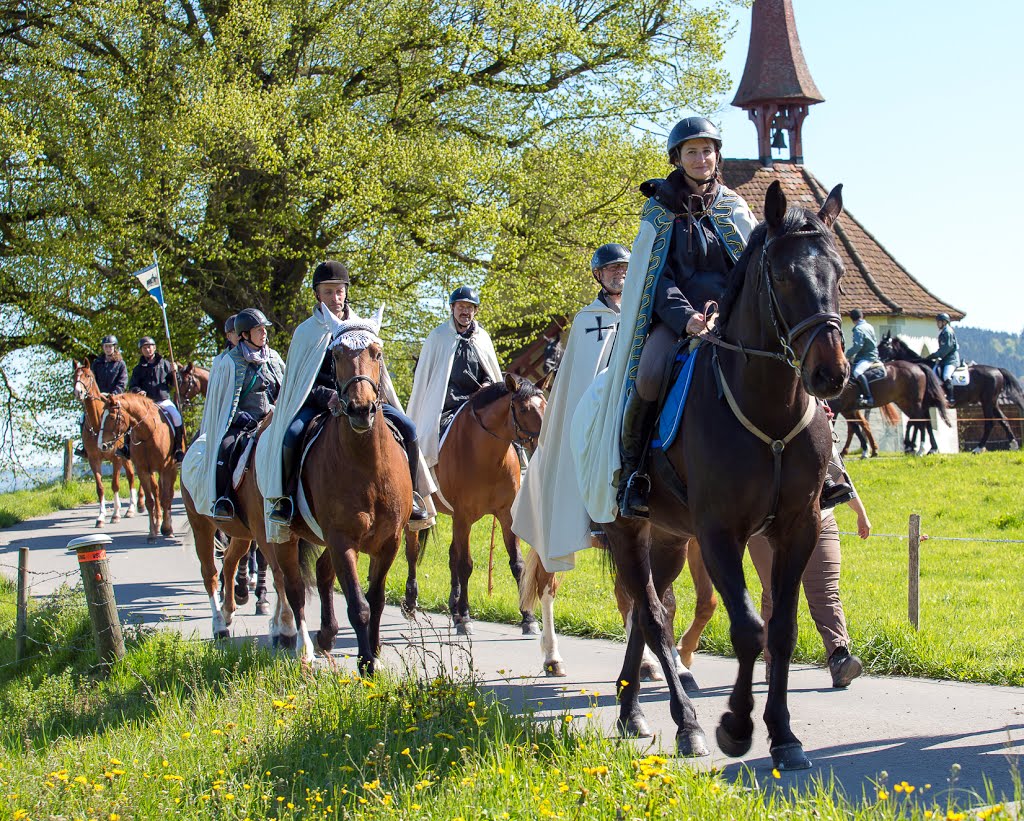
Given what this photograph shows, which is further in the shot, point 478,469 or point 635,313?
point 478,469

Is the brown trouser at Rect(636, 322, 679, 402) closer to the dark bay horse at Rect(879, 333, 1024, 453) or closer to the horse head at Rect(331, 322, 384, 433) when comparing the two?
the horse head at Rect(331, 322, 384, 433)

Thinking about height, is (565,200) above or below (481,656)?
above

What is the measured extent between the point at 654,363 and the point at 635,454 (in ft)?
1.69

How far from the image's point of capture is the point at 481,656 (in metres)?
9.88

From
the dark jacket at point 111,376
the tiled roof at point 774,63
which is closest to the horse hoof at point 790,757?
the dark jacket at point 111,376

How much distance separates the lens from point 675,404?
6543 millimetres

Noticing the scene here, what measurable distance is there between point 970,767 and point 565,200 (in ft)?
69.6

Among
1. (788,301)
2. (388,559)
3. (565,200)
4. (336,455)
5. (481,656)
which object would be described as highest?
(565,200)

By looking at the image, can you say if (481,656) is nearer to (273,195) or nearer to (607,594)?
(607,594)

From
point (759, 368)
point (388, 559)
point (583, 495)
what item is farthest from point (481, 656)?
point (759, 368)

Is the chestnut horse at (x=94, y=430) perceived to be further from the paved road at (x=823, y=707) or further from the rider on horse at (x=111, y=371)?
the paved road at (x=823, y=707)

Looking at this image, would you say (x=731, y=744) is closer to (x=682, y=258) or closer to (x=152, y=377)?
(x=682, y=258)

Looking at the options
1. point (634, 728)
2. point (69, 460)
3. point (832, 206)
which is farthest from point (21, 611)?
point (69, 460)

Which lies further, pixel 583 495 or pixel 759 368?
pixel 583 495
